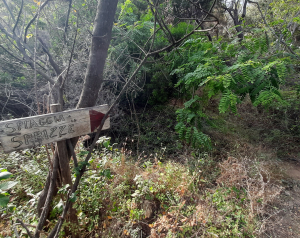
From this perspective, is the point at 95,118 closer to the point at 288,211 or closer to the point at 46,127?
the point at 46,127

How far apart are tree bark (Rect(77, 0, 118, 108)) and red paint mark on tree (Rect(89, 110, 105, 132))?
200mm

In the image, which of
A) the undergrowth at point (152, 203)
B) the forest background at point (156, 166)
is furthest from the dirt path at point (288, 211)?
the undergrowth at point (152, 203)

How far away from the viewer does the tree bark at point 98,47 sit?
1760 mm

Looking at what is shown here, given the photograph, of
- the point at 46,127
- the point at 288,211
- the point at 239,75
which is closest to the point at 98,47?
the point at 46,127

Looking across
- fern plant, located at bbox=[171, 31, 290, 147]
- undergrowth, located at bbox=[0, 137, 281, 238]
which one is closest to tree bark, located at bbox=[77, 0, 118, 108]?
undergrowth, located at bbox=[0, 137, 281, 238]

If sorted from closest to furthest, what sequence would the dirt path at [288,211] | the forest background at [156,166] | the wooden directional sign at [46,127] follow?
1. the wooden directional sign at [46,127]
2. the forest background at [156,166]
3. the dirt path at [288,211]

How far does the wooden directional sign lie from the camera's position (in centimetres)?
128

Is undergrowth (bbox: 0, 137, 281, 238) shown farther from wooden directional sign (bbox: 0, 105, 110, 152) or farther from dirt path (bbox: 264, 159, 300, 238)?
wooden directional sign (bbox: 0, 105, 110, 152)

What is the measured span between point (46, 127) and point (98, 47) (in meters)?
Answer: 0.95

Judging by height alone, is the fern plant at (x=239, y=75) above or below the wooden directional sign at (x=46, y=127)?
above

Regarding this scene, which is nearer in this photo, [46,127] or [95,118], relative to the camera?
[46,127]

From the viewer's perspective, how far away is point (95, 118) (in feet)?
5.58

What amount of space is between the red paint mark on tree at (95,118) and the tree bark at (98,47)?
7.9 inches

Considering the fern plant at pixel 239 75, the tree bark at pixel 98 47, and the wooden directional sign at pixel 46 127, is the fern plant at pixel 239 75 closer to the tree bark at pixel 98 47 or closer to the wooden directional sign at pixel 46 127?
the tree bark at pixel 98 47
